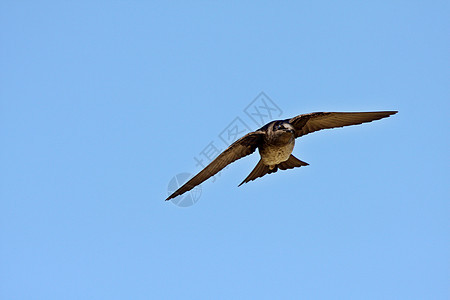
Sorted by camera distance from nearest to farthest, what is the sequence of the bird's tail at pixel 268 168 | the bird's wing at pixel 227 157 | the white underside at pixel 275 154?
the white underside at pixel 275 154, the bird's wing at pixel 227 157, the bird's tail at pixel 268 168

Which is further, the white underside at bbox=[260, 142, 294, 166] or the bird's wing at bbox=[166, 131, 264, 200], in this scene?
the bird's wing at bbox=[166, 131, 264, 200]

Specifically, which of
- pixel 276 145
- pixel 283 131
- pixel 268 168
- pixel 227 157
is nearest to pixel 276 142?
pixel 276 145

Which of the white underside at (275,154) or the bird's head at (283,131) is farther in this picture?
the white underside at (275,154)

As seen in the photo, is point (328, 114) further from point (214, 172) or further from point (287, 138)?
point (214, 172)

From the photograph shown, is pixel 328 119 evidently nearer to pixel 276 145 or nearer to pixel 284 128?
pixel 284 128

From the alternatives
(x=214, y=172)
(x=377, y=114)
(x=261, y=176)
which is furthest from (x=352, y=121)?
(x=214, y=172)

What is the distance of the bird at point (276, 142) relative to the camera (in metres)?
10.6

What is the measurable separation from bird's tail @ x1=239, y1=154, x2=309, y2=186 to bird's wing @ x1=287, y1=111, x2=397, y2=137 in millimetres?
661

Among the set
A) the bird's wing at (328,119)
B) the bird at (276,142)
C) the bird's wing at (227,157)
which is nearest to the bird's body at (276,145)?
the bird at (276,142)

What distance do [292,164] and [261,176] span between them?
72 centimetres

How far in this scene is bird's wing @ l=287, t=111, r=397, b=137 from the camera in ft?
35.0

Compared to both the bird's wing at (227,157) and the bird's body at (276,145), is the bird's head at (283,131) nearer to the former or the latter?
the bird's body at (276,145)

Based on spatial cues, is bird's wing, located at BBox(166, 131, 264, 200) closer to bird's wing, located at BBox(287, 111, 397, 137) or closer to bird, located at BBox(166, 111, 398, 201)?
bird, located at BBox(166, 111, 398, 201)

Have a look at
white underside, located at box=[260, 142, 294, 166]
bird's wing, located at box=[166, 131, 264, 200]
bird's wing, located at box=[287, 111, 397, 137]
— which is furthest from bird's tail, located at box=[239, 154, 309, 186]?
bird's wing, located at box=[287, 111, 397, 137]
